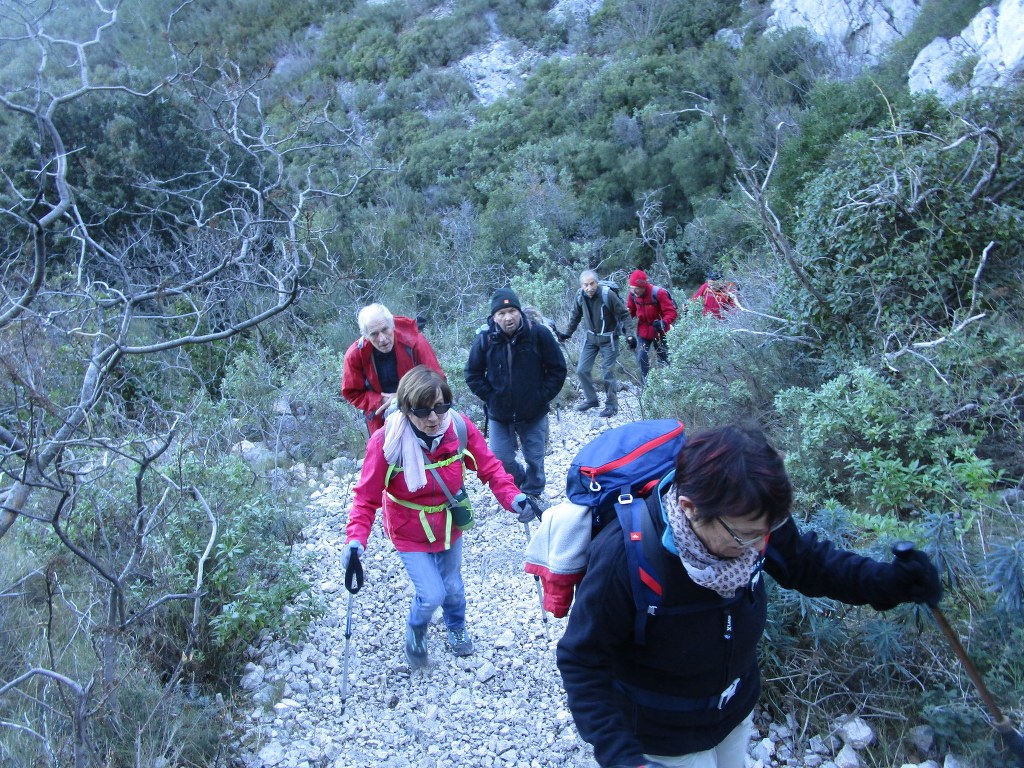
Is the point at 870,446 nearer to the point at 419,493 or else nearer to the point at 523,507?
the point at 523,507

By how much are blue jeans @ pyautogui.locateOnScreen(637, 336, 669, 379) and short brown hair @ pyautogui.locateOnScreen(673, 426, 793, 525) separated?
7.62 metres

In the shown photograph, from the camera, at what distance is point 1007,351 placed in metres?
5.04

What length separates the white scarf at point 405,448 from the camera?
3865 mm

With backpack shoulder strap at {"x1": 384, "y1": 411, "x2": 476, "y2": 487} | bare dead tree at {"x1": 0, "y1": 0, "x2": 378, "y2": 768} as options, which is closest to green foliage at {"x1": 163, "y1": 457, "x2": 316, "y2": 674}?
bare dead tree at {"x1": 0, "y1": 0, "x2": 378, "y2": 768}

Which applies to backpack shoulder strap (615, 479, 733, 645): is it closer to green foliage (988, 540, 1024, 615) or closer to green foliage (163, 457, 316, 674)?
green foliage (988, 540, 1024, 615)

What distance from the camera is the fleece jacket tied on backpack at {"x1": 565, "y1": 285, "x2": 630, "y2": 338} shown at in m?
8.73

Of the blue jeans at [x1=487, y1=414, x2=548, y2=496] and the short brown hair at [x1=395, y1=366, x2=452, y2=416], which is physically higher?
the short brown hair at [x1=395, y1=366, x2=452, y2=416]

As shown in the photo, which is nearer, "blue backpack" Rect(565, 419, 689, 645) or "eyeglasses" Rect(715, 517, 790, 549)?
"eyeglasses" Rect(715, 517, 790, 549)

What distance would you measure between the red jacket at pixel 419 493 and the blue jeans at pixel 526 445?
167cm

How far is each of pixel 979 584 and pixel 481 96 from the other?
2670 cm

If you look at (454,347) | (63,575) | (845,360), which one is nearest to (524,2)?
(454,347)

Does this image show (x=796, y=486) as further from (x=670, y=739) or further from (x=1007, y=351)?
(x=670, y=739)

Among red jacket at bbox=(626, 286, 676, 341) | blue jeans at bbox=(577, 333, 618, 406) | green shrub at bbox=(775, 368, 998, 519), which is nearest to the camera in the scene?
green shrub at bbox=(775, 368, 998, 519)

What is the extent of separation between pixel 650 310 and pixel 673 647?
24.8 feet
